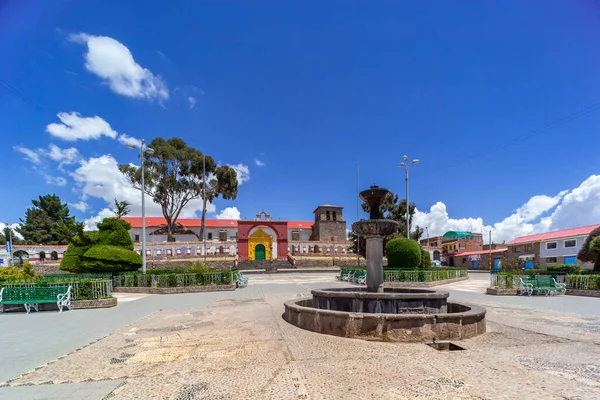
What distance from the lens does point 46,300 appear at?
33.7 ft

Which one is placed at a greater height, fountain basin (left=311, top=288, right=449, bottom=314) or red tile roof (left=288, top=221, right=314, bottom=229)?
red tile roof (left=288, top=221, right=314, bottom=229)

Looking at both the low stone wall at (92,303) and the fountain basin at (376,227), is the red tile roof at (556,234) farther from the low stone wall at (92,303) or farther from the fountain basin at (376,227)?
the low stone wall at (92,303)

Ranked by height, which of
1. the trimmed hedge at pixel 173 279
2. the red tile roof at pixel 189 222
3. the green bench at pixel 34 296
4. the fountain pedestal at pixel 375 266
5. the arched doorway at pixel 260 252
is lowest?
the arched doorway at pixel 260 252

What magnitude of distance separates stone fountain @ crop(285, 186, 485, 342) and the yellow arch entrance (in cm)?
3482

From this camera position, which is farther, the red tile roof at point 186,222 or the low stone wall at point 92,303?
the red tile roof at point 186,222

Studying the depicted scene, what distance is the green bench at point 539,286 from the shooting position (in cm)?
1398

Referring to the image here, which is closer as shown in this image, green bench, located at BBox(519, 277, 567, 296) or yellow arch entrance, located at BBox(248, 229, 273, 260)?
green bench, located at BBox(519, 277, 567, 296)

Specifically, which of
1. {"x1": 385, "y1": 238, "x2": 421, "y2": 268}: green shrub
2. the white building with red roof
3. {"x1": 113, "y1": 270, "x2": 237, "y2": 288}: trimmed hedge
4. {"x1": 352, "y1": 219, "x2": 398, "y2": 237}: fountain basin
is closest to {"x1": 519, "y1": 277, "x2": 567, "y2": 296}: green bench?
{"x1": 385, "y1": 238, "x2": 421, "y2": 268}: green shrub

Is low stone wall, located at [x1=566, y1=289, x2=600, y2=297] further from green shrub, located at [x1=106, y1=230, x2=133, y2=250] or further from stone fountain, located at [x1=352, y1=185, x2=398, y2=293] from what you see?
green shrub, located at [x1=106, y1=230, x2=133, y2=250]

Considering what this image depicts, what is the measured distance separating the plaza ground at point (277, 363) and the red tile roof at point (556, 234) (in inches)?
1435

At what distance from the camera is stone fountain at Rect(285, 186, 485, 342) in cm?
593

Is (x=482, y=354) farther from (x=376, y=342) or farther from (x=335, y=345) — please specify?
(x=335, y=345)

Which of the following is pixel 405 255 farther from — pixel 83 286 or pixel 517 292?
pixel 83 286

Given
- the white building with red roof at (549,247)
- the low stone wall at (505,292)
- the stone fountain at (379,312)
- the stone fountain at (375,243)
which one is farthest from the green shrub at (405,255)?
the white building with red roof at (549,247)
